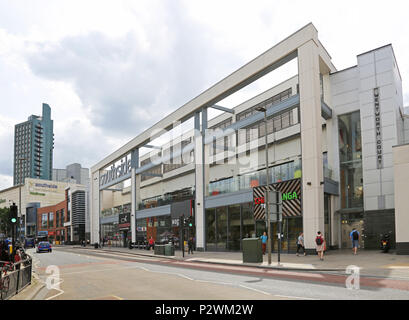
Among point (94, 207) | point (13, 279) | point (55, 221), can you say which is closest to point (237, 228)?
point (13, 279)

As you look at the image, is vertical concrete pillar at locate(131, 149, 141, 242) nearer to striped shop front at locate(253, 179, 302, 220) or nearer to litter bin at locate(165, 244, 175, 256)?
litter bin at locate(165, 244, 175, 256)

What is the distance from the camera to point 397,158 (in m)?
23.8

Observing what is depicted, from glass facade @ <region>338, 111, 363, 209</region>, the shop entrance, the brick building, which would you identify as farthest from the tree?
glass facade @ <region>338, 111, 363, 209</region>

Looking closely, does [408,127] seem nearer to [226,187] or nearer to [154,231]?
[226,187]

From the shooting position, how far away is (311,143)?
27.3 metres

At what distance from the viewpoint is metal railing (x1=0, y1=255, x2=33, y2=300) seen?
11.9 meters

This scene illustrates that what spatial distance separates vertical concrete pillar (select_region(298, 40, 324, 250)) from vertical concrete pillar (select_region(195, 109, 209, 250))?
12.9 m

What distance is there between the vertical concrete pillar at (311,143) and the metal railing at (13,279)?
1760 centimetres

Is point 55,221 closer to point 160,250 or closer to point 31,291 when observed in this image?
point 160,250

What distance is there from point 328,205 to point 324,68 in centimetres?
1088

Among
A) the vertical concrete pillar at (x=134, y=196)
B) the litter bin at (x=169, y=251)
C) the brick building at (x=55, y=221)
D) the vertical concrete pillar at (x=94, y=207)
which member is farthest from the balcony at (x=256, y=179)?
the brick building at (x=55, y=221)

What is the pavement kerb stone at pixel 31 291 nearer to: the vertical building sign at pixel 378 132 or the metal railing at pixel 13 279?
the metal railing at pixel 13 279

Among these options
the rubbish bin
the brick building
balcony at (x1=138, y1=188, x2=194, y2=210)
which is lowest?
the brick building
